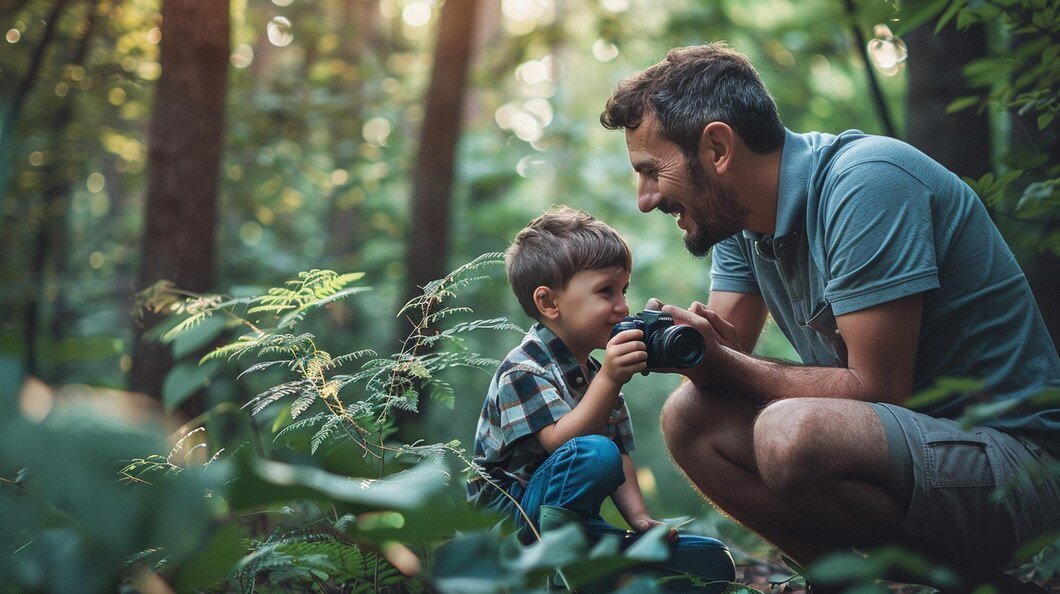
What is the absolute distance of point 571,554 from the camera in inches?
50.7

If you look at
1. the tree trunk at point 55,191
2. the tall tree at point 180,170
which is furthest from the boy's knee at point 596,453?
the tree trunk at point 55,191

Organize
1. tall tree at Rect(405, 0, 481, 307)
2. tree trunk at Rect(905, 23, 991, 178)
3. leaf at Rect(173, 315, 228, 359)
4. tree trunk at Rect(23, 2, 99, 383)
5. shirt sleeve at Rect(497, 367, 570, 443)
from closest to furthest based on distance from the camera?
shirt sleeve at Rect(497, 367, 570, 443)
leaf at Rect(173, 315, 228, 359)
tree trunk at Rect(905, 23, 991, 178)
tree trunk at Rect(23, 2, 99, 383)
tall tree at Rect(405, 0, 481, 307)

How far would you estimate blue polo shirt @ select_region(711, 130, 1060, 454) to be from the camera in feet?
7.52

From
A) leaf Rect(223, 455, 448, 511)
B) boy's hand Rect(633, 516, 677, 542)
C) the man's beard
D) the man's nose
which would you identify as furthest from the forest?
the man's beard

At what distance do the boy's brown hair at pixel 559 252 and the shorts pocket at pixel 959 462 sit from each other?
3.23 feet

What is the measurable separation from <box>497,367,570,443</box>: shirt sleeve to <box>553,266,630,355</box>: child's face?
0.24 metres

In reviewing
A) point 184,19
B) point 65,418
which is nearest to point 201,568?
point 65,418

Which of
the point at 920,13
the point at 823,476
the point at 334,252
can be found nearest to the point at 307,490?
the point at 823,476

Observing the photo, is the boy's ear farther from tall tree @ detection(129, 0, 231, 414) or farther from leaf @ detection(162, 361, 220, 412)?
tall tree @ detection(129, 0, 231, 414)

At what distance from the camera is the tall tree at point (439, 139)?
6191 mm

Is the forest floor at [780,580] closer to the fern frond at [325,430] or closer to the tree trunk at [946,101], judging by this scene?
the fern frond at [325,430]

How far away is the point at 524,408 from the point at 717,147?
1.00 m

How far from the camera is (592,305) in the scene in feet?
8.74

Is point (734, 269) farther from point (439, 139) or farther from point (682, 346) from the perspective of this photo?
point (439, 139)
